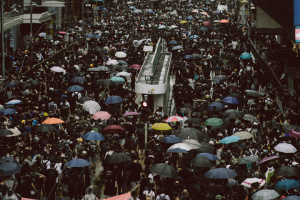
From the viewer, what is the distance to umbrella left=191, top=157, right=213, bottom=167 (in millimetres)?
16703

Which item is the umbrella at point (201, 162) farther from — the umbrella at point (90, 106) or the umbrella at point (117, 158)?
the umbrella at point (90, 106)

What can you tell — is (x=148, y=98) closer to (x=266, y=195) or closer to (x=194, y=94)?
(x=194, y=94)

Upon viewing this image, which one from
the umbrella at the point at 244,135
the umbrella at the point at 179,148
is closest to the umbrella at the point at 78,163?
the umbrella at the point at 179,148

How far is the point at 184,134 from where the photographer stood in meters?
19.7

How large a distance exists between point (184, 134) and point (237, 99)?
651cm

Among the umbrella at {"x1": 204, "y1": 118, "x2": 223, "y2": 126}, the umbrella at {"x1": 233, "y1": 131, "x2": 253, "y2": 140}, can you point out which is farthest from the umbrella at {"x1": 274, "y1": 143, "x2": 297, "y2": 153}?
the umbrella at {"x1": 204, "y1": 118, "x2": 223, "y2": 126}

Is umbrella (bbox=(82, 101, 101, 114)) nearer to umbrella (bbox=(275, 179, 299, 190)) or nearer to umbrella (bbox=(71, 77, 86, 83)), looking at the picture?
umbrella (bbox=(71, 77, 86, 83))

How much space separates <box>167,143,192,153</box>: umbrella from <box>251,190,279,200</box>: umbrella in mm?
4036

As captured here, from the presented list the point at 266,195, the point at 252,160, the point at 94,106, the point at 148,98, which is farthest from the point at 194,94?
the point at 266,195

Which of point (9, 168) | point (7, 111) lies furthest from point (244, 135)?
point (7, 111)

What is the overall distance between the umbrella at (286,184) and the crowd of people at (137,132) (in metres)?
0.04

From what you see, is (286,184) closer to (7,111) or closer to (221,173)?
(221,173)

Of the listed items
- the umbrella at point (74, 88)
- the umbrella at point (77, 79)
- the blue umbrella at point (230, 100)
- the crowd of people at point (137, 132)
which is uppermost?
the umbrella at point (77, 79)

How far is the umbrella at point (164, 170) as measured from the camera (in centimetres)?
1582
